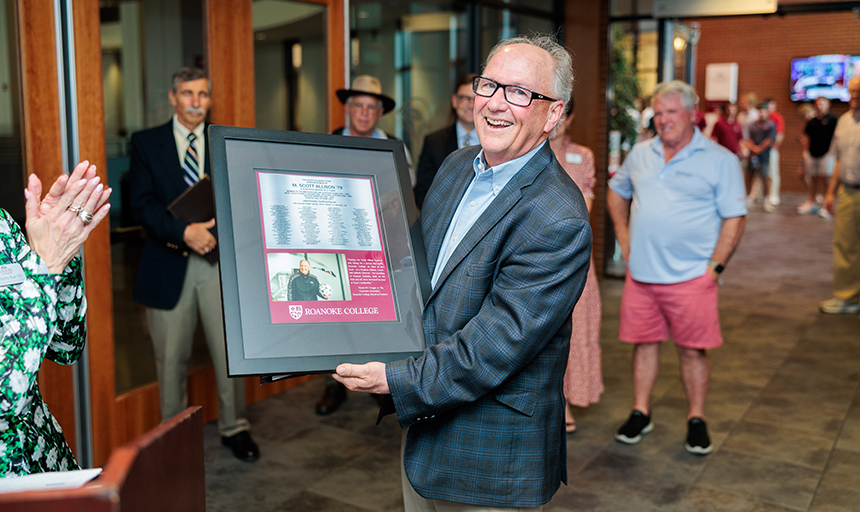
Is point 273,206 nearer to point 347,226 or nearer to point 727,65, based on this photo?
point 347,226

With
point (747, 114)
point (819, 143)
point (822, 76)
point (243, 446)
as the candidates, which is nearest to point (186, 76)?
point (243, 446)

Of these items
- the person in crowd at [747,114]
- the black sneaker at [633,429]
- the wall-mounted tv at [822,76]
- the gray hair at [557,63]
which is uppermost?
the wall-mounted tv at [822,76]

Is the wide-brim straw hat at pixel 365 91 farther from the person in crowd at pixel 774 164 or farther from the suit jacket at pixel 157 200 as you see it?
the person in crowd at pixel 774 164

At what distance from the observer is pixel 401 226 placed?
5.75 feet

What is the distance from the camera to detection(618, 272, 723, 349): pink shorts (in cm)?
347

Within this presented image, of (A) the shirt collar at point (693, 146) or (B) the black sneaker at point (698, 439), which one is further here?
(B) the black sneaker at point (698, 439)

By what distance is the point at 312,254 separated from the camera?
62.8 inches

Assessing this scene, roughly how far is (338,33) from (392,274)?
308 centimetres

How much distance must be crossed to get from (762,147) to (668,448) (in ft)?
36.5

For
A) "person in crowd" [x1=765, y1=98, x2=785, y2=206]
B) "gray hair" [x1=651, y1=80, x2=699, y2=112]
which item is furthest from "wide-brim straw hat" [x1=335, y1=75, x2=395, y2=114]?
"person in crowd" [x1=765, y1=98, x2=785, y2=206]

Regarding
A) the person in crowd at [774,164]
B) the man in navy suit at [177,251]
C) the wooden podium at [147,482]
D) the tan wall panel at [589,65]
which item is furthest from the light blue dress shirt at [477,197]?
the person in crowd at [774,164]

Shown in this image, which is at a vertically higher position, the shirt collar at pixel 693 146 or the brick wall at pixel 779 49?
the brick wall at pixel 779 49

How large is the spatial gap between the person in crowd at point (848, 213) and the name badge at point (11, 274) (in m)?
6.10

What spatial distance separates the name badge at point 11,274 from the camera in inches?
53.4
